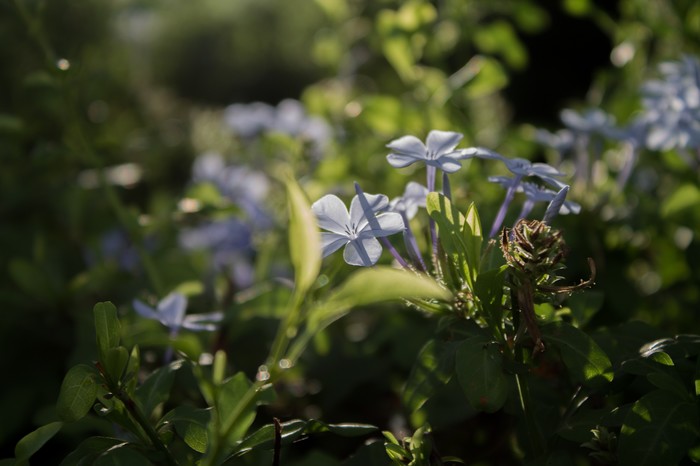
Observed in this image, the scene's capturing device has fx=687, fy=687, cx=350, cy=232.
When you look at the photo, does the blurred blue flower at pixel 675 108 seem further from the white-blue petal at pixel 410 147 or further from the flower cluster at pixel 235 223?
the flower cluster at pixel 235 223

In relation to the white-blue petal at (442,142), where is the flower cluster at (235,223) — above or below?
below

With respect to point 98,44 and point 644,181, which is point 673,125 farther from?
point 98,44

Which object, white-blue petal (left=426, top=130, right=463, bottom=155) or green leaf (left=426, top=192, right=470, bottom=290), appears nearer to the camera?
green leaf (left=426, top=192, right=470, bottom=290)

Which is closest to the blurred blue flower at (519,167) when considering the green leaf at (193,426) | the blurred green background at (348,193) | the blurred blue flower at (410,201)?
the blurred blue flower at (410,201)

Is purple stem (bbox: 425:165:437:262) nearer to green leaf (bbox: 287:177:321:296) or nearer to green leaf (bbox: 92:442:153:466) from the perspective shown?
green leaf (bbox: 287:177:321:296)

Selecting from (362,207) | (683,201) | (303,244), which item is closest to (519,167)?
(362,207)

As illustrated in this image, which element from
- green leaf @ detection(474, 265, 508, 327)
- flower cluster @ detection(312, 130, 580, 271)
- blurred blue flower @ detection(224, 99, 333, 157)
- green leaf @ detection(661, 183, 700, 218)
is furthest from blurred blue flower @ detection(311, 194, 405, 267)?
blurred blue flower @ detection(224, 99, 333, 157)
